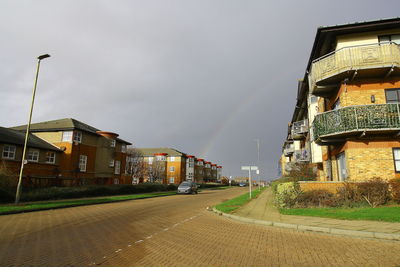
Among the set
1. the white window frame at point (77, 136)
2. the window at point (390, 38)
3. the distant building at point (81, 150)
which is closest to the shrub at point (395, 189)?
the window at point (390, 38)

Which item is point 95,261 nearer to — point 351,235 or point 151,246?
point 151,246

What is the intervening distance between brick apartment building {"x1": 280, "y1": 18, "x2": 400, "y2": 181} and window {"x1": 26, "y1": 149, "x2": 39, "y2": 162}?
28913 millimetres

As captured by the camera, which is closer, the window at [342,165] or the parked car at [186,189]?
the window at [342,165]

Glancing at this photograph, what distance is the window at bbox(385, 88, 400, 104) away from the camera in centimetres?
1456

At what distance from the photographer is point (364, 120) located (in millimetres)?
13734

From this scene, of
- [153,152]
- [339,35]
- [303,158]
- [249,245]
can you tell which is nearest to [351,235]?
[249,245]

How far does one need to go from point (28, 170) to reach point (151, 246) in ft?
88.8

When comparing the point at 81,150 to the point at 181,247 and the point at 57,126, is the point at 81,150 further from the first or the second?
the point at 181,247

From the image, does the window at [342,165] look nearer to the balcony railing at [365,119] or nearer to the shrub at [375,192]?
the balcony railing at [365,119]

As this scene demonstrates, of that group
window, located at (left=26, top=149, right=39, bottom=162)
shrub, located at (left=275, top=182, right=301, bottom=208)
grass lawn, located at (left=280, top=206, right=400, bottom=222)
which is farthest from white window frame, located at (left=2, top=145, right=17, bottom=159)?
grass lawn, located at (left=280, top=206, right=400, bottom=222)

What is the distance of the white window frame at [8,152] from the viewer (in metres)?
25.5

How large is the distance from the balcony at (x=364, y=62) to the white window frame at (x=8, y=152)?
2947 centimetres

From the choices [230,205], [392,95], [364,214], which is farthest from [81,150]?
[392,95]

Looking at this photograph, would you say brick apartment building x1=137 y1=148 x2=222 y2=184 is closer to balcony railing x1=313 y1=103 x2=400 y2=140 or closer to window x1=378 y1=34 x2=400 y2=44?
balcony railing x1=313 y1=103 x2=400 y2=140
